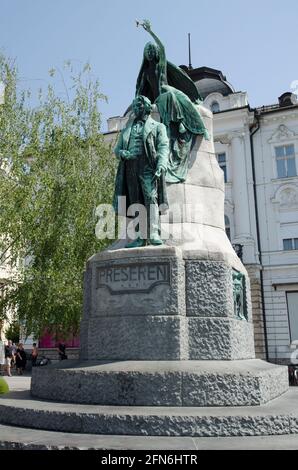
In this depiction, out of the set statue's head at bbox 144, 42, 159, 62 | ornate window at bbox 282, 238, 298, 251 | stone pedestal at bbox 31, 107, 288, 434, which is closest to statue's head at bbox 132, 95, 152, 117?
statue's head at bbox 144, 42, 159, 62

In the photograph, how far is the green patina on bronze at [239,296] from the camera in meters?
6.21

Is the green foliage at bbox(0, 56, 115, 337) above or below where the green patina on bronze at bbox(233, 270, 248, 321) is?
above

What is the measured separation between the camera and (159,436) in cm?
397

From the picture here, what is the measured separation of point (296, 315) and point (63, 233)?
589 inches

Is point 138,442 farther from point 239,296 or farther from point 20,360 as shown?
point 20,360

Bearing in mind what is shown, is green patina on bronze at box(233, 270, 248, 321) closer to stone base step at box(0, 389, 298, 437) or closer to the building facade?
stone base step at box(0, 389, 298, 437)

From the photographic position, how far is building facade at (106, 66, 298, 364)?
25344 millimetres

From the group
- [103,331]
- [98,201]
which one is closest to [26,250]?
[98,201]

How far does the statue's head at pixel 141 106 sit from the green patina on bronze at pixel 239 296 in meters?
2.68


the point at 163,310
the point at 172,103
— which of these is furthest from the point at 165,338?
the point at 172,103

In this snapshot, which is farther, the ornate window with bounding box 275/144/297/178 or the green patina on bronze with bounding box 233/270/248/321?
the ornate window with bounding box 275/144/297/178

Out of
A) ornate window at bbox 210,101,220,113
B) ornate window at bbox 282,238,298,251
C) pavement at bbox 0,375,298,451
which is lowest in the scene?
pavement at bbox 0,375,298,451

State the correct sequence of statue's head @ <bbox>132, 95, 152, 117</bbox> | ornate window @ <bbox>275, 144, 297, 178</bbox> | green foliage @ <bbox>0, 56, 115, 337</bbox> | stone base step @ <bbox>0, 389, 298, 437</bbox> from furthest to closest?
ornate window @ <bbox>275, 144, 297, 178</bbox> → green foliage @ <bbox>0, 56, 115, 337</bbox> → statue's head @ <bbox>132, 95, 152, 117</bbox> → stone base step @ <bbox>0, 389, 298, 437</bbox>

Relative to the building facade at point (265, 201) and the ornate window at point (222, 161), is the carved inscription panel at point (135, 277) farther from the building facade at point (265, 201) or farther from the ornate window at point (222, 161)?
the ornate window at point (222, 161)
